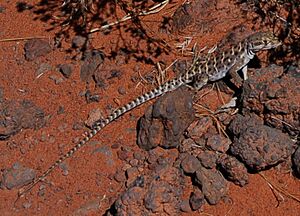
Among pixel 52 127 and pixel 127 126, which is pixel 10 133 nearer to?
pixel 52 127

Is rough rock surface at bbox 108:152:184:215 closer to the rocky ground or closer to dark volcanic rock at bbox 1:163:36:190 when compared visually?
the rocky ground

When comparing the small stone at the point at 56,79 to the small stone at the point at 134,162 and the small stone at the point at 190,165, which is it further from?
the small stone at the point at 190,165

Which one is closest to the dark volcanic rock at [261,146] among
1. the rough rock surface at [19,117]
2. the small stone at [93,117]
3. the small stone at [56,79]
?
the small stone at [93,117]

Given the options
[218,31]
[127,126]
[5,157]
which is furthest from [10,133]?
[218,31]

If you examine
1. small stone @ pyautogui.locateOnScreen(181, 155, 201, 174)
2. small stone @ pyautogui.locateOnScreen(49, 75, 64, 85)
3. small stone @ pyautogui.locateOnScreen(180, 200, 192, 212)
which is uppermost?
small stone @ pyautogui.locateOnScreen(49, 75, 64, 85)

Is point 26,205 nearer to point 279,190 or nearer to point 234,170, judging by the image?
point 234,170

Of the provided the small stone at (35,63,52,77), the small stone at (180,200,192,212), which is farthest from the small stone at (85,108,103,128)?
the small stone at (180,200,192,212)

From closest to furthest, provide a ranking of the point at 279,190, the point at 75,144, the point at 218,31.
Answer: the point at 279,190, the point at 75,144, the point at 218,31
